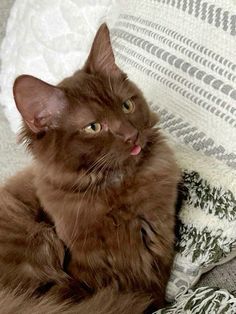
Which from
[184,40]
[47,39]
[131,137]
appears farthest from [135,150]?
[47,39]

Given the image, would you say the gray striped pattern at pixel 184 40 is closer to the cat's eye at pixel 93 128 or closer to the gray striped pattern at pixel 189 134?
the gray striped pattern at pixel 189 134

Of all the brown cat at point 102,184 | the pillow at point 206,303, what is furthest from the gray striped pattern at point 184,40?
the pillow at point 206,303

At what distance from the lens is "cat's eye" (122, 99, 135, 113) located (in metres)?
1.12

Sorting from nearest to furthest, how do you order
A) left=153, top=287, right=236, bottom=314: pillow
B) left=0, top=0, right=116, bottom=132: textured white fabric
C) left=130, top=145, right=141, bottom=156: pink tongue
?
1. left=153, top=287, right=236, bottom=314: pillow
2. left=130, top=145, right=141, bottom=156: pink tongue
3. left=0, top=0, right=116, bottom=132: textured white fabric

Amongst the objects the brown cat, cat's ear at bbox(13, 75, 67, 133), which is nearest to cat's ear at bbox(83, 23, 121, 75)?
the brown cat

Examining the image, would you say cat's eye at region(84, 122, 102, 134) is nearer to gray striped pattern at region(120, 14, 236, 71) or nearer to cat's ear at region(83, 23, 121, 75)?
cat's ear at region(83, 23, 121, 75)

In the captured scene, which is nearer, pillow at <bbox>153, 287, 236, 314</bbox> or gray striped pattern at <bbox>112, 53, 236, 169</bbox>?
pillow at <bbox>153, 287, 236, 314</bbox>

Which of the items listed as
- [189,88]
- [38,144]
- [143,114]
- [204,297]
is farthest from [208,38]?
[204,297]

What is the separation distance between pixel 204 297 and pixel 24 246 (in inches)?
18.1

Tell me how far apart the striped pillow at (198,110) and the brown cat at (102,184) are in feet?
0.16

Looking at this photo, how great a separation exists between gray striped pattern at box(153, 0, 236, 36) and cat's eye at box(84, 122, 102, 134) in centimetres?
35

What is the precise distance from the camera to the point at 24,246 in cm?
126

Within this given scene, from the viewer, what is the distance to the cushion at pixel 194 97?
1.12 m

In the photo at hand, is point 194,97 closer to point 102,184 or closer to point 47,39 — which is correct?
point 102,184
